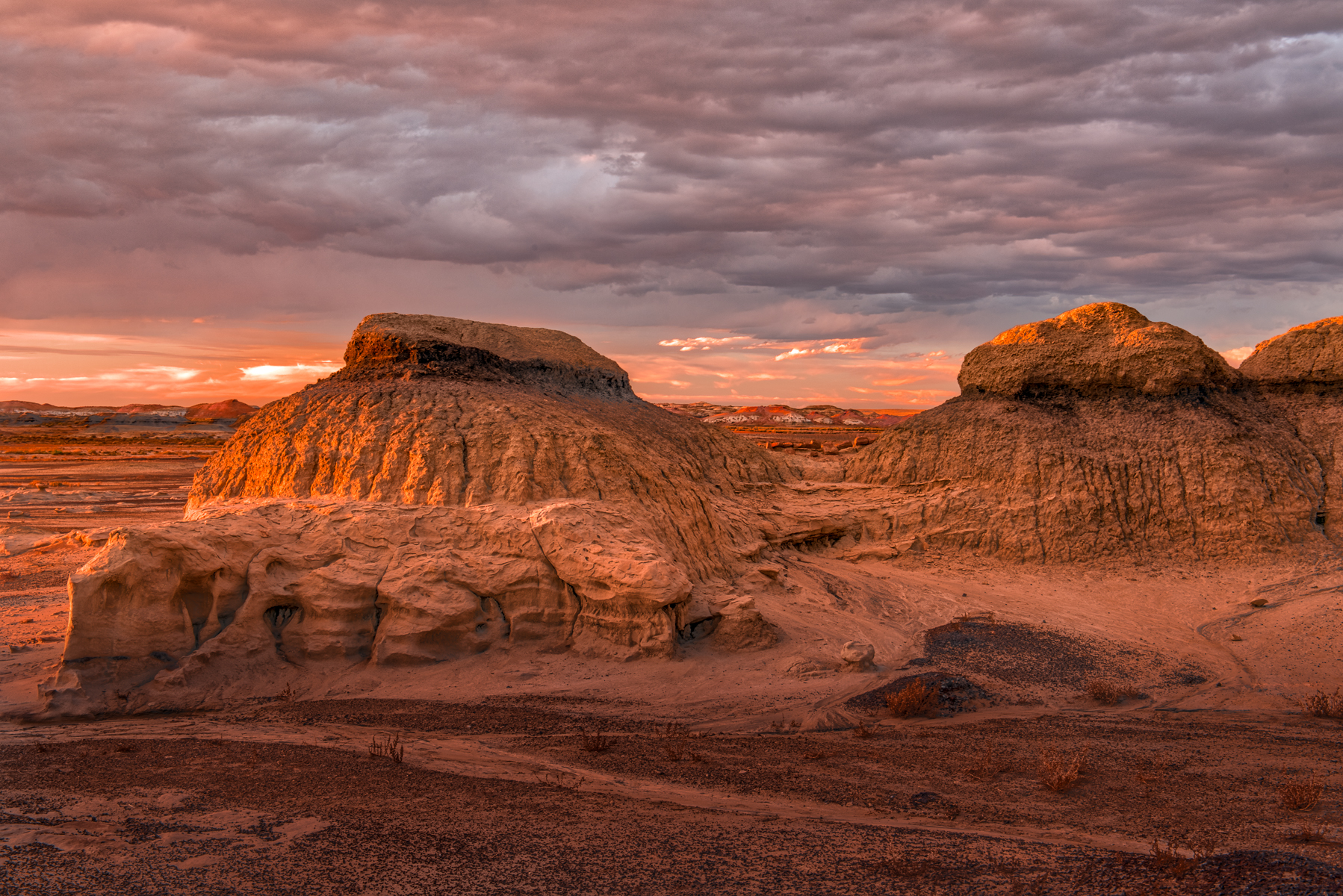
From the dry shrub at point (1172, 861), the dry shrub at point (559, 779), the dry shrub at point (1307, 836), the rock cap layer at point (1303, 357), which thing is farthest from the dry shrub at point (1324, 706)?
the rock cap layer at point (1303, 357)

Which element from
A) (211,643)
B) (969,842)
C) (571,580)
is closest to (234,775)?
(211,643)

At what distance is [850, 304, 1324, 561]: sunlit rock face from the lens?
16594mm

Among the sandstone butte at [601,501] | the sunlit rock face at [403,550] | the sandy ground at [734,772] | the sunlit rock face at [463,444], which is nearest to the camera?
the sandy ground at [734,772]

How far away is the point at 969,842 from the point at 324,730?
23.0 ft

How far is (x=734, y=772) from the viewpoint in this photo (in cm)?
810

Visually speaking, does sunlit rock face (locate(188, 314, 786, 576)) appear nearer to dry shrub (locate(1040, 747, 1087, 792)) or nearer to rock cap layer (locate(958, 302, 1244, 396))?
dry shrub (locate(1040, 747, 1087, 792))

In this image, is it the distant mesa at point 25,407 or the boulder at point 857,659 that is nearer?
the boulder at point 857,659

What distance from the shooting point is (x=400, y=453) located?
1356 cm

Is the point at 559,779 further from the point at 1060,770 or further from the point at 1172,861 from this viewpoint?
the point at 1172,861

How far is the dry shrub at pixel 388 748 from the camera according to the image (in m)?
8.36

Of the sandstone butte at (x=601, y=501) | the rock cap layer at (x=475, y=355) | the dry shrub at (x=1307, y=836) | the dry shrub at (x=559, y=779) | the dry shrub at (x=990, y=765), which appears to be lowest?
the dry shrub at (x=559, y=779)

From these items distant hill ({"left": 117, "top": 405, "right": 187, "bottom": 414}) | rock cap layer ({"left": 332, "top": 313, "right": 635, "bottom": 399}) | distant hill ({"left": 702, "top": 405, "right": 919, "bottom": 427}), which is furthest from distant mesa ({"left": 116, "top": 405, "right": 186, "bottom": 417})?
rock cap layer ({"left": 332, "top": 313, "right": 635, "bottom": 399})

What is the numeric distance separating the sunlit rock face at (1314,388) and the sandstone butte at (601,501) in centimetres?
5

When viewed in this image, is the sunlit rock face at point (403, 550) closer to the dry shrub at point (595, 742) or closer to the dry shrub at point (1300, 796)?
the dry shrub at point (595, 742)
